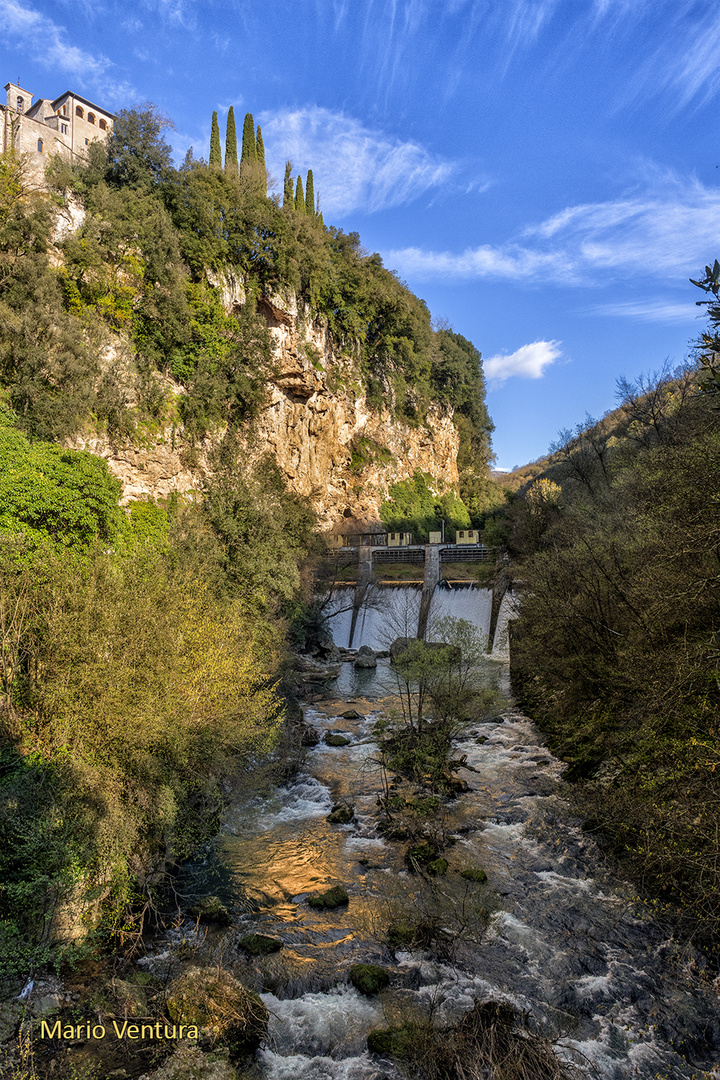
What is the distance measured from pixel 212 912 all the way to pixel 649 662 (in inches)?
331

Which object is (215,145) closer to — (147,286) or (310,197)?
(310,197)

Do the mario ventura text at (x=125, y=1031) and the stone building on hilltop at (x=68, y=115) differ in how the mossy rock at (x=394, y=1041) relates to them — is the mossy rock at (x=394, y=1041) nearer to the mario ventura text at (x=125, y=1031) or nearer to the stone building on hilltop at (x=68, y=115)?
the mario ventura text at (x=125, y=1031)

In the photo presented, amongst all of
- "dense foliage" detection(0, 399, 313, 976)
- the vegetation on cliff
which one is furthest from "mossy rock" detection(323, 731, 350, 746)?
the vegetation on cliff

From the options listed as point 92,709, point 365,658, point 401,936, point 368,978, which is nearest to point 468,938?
Answer: point 401,936

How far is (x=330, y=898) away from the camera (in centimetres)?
895

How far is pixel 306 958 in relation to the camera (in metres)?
7.71

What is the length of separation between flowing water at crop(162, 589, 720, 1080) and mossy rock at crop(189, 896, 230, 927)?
0.38 m

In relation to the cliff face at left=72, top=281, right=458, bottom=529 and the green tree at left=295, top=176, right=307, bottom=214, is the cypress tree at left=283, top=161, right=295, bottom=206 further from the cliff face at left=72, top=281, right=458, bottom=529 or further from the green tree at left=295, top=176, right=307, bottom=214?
the cliff face at left=72, top=281, right=458, bottom=529

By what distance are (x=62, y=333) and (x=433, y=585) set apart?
23068mm

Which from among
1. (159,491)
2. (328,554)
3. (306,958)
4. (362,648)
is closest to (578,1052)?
(306,958)

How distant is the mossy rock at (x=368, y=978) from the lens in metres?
6.98

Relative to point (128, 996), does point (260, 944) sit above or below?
below

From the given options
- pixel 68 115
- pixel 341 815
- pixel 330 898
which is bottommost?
pixel 341 815

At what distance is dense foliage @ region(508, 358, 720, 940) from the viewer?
6.83m
